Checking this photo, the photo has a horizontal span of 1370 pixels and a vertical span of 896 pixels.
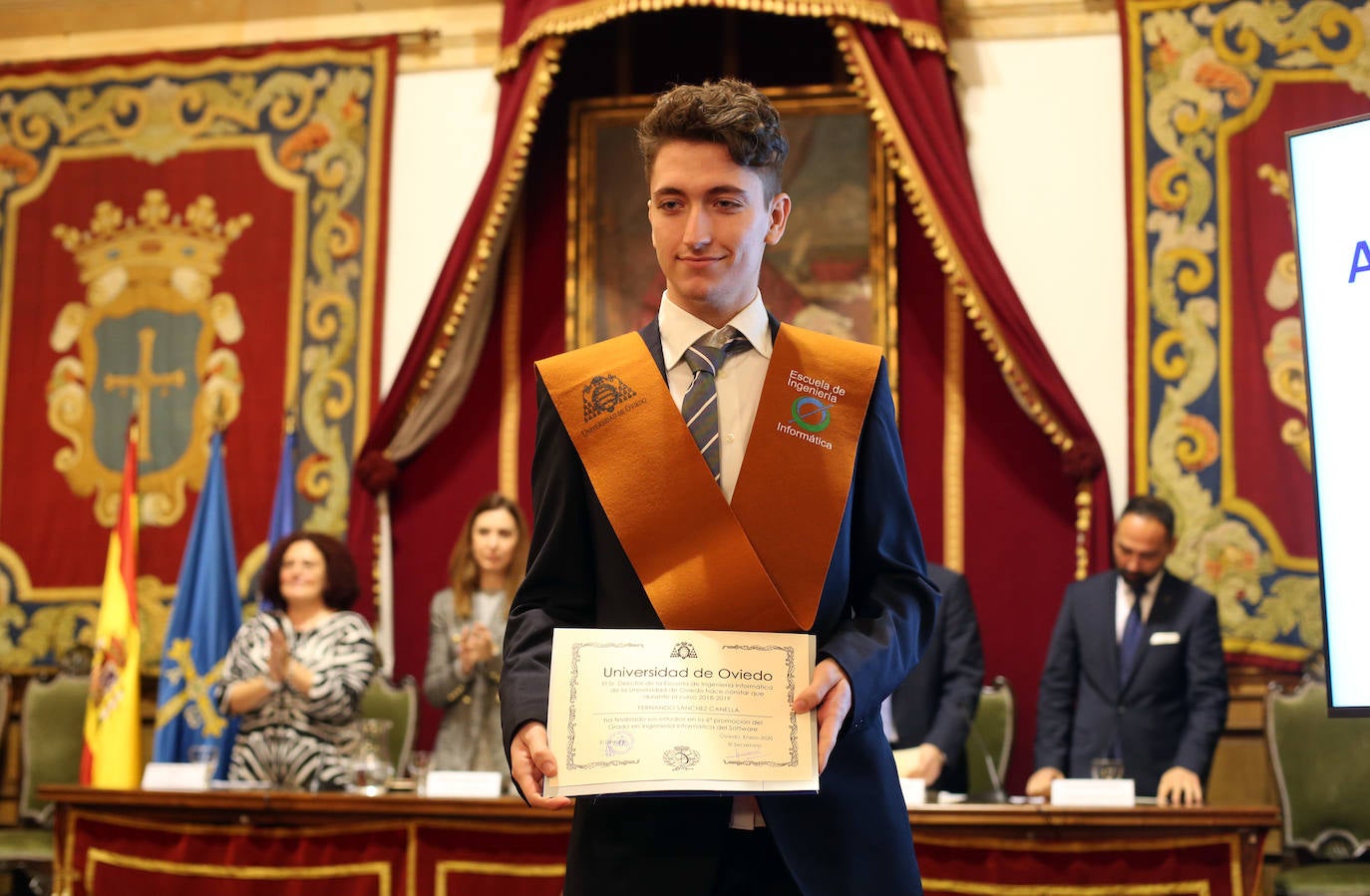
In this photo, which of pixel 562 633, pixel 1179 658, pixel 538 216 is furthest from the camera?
pixel 538 216

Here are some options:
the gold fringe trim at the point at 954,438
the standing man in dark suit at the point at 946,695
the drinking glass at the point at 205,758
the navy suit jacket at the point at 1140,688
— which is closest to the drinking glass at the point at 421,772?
the drinking glass at the point at 205,758

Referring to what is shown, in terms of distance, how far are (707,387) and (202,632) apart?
4.44 m

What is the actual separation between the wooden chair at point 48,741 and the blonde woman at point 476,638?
1803 millimetres

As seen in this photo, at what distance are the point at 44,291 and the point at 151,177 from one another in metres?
0.69

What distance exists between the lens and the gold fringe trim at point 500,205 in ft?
18.7

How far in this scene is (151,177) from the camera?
657 centimetres

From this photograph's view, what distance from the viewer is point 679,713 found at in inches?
59.6

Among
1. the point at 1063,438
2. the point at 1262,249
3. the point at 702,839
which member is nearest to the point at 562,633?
the point at 702,839

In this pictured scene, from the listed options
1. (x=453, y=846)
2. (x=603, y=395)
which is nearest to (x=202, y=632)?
(x=453, y=846)

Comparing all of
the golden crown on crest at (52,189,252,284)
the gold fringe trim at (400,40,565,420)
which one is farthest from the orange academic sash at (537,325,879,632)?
the golden crown on crest at (52,189,252,284)

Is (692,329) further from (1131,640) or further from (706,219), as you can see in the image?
(1131,640)

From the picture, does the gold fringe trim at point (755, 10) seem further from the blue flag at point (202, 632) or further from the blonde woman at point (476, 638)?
the blue flag at point (202, 632)

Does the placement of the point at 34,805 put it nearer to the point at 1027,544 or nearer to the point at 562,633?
the point at 1027,544

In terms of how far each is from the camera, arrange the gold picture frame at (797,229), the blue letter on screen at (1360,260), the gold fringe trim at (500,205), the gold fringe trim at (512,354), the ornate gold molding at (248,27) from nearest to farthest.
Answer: the blue letter on screen at (1360,260) → the gold fringe trim at (500,205) → the gold picture frame at (797,229) → the gold fringe trim at (512,354) → the ornate gold molding at (248,27)
